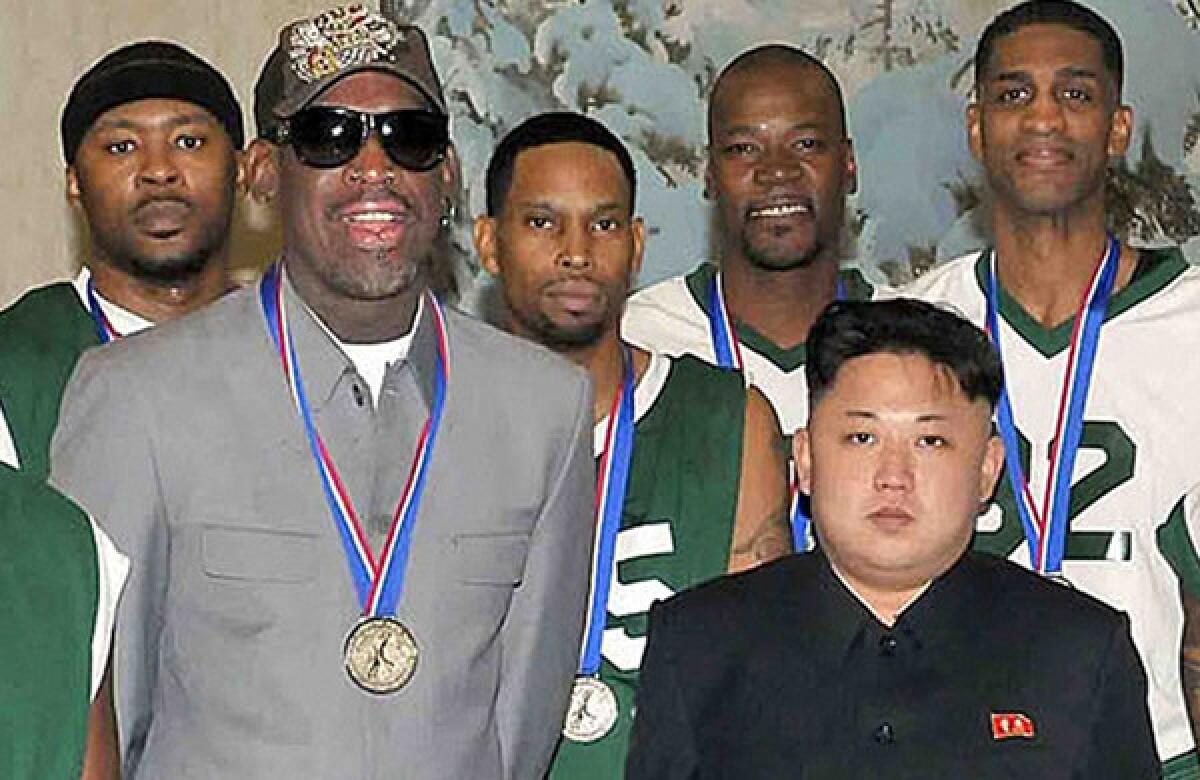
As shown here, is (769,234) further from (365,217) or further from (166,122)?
(365,217)

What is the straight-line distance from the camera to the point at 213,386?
314cm

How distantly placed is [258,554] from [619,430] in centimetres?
67

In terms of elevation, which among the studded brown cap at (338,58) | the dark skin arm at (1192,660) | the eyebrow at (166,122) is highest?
the studded brown cap at (338,58)

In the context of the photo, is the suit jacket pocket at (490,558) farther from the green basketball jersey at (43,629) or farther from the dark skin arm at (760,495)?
the green basketball jersey at (43,629)

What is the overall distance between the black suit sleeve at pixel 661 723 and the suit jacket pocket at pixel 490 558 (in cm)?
18

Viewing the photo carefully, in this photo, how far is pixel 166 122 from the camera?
3793mm

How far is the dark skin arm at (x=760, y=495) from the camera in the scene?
3.60 meters

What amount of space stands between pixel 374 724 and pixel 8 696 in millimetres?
782

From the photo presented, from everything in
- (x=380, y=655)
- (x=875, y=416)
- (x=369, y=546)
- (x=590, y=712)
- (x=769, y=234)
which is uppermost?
(x=769, y=234)

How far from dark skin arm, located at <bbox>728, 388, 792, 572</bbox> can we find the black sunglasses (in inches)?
26.3

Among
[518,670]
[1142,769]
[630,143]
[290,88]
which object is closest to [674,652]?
[518,670]

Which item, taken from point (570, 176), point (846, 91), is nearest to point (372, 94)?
point (570, 176)

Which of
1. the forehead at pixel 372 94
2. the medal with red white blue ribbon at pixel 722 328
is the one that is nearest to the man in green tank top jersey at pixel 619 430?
the medal with red white blue ribbon at pixel 722 328

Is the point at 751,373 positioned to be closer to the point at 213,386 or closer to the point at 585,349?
the point at 585,349
